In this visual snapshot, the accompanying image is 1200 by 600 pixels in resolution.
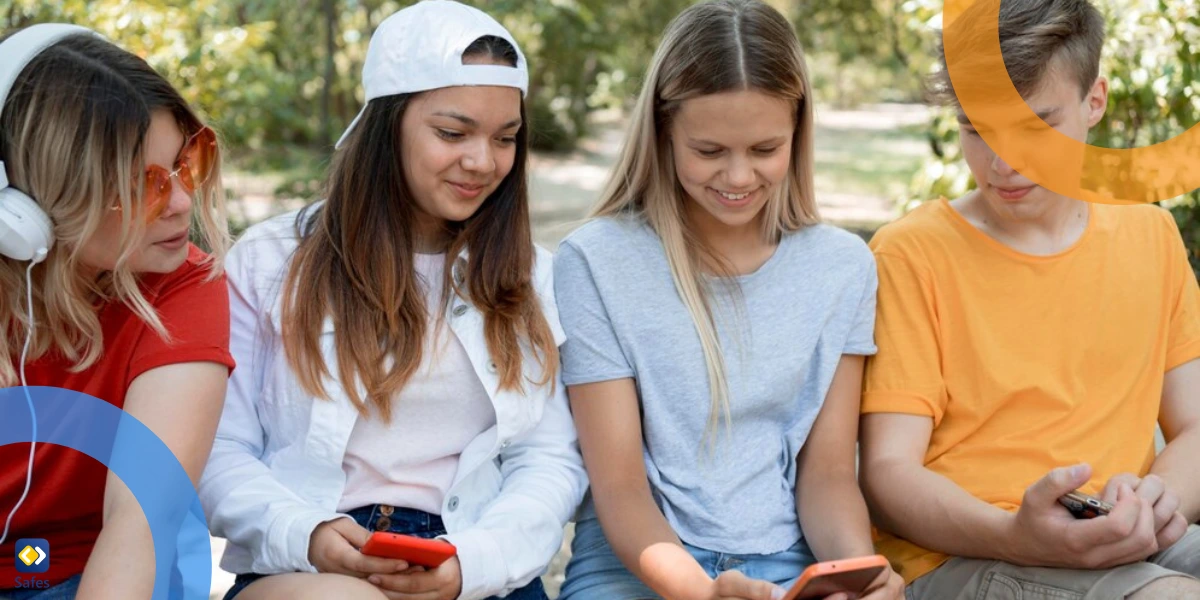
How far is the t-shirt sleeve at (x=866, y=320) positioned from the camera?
2691mm

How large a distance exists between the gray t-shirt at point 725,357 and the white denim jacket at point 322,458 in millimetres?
111

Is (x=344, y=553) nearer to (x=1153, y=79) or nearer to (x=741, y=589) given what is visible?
(x=741, y=589)

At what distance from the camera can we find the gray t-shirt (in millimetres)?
2627

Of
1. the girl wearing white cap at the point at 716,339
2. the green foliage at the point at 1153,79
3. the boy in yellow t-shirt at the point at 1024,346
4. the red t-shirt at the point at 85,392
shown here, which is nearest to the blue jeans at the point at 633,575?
the girl wearing white cap at the point at 716,339

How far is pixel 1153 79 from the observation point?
15.8 feet

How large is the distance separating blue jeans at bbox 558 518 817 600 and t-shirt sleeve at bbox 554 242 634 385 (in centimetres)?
39

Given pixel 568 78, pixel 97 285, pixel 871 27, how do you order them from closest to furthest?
pixel 97 285
pixel 871 27
pixel 568 78

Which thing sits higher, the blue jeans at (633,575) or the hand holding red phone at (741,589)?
Answer: the hand holding red phone at (741,589)

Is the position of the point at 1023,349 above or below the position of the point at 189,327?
below

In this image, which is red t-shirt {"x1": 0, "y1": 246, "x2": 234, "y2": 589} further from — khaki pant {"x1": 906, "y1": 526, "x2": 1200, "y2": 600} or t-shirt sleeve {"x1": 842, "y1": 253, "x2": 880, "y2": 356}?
khaki pant {"x1": 906, "y1": 526, "x2": 1200, "y2": 600}

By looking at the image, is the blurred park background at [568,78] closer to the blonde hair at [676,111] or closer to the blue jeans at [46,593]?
the blonde hair at [676,111]

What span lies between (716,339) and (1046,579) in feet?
2.68

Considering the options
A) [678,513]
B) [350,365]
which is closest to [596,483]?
[678,513]

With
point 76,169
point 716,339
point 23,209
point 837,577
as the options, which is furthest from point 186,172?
point 837,577
